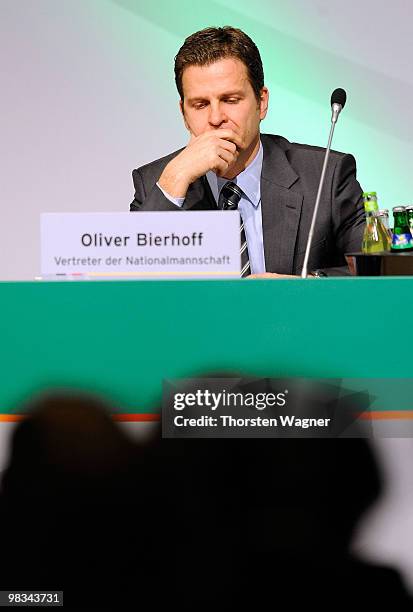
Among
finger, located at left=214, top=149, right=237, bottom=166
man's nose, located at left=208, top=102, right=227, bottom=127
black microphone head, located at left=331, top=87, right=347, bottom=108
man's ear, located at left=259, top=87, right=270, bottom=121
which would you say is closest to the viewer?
black microphone head, located at left=331, top=87, right=347, bottom=108

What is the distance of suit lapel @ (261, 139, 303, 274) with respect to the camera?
199 centimetres

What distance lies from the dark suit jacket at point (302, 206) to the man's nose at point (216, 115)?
5.8 inches

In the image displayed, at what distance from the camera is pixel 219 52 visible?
210 cm

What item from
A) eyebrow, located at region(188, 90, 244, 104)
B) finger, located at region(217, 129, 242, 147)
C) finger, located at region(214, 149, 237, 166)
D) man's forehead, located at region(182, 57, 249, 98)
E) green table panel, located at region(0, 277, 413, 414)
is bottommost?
green table panel, located at region(0, 277, 413, 414)

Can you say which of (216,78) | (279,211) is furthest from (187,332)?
(216,78)

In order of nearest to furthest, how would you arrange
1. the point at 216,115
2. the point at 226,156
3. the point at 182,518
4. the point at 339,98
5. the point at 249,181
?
1. the point at 182,518
2. the point at 339,98
3. the point at 226,156
4. the point at 216,115
5. the point at 249,181

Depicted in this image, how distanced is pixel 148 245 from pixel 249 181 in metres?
1.22

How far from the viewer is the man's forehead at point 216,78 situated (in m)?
2.04

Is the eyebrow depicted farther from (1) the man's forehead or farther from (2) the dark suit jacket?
(2) the dark suit jacket

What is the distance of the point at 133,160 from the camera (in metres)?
2.68

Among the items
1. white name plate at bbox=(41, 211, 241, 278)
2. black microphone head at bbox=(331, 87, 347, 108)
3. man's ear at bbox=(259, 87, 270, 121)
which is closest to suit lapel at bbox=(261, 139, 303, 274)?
man's ear at bbox=(259, 87, 270, 121)

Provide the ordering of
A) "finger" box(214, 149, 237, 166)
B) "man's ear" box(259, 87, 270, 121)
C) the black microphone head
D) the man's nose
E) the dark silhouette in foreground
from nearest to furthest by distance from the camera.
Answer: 1. the dark silhouette in foreground
2. the black microphone head
3. "finger" box(214, 149, 237, 166)
4. the man's nose
5. "man's ear" box(259, 87, 270, 121)

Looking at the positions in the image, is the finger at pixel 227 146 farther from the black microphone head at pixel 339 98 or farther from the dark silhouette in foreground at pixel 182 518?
the dark silhouette in foreground at pixel 182 518

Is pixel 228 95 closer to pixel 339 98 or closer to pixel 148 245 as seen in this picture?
pixel 339 98
